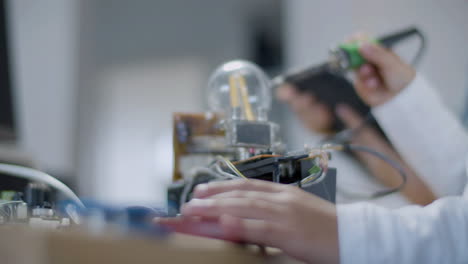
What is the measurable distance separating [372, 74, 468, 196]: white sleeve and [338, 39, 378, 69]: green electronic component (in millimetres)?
81

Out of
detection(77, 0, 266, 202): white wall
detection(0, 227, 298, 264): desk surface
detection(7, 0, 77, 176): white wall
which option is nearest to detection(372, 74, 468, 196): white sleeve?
detection(0, 227, 298, 264): desk surface

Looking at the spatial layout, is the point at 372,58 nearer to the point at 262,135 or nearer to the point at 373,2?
the point at 262,135

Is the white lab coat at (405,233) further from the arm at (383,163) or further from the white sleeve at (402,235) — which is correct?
the arm at (383,163)

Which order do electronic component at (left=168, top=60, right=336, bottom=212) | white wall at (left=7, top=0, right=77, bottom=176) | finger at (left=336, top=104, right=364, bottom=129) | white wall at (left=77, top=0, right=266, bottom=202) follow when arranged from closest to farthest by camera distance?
1. electronic component at (left=168, top=60, right=336, bottom=212)
2. finger at (left=336, top=104, right=364, bottom=129)
3. white wall at (left=7, top=0, right=77, bottom=176)
4. white wall at (left=77, top=0, right=266, bottom=202)

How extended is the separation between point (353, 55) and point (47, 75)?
6.09 feet

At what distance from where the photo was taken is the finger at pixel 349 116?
30.9 inches

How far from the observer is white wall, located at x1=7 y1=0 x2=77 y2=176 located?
74.8 inches

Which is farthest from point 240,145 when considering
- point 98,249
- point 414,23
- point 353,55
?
point 414,23

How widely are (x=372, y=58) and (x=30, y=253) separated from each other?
538mm

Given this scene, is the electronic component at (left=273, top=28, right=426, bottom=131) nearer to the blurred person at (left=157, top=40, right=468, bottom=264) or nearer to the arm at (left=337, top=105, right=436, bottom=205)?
the arm at (left=337, top=105, right=436, bottom=205)

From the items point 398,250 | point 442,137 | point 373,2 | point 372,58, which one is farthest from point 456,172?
point 373,2

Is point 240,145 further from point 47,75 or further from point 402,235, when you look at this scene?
point 47,75

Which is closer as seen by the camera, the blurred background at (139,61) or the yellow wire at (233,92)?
the yellow wire at (233,92)

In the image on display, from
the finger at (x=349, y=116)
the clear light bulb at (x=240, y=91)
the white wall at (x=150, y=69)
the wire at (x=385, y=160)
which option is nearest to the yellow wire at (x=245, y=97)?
the clear light bulb at (x=240, y=91)
